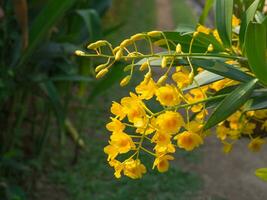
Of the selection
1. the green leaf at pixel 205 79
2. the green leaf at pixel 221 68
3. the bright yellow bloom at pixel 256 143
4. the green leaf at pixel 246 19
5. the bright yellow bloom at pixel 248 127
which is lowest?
the bright yellow bloom at pixel 256 143

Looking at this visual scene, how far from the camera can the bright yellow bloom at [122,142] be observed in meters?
0.65

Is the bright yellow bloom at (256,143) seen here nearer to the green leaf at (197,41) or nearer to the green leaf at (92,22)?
the green leaf at (197,41)

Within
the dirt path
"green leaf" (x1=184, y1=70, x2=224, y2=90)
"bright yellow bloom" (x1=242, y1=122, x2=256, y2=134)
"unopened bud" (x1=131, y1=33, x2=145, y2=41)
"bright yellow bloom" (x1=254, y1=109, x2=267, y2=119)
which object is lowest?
the dirt path

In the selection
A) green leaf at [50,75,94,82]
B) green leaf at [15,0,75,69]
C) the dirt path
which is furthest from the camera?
the dirt path

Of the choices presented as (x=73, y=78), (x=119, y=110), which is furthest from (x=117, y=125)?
(x=73, y=78)

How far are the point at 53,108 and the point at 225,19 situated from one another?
1329mm

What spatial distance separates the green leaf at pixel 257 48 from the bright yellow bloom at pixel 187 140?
11 cm

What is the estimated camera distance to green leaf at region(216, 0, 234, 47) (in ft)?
2.46

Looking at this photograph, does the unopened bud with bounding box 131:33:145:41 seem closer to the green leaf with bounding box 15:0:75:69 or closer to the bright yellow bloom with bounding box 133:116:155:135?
the bright yellow bloom with bounding box 133:116:155:135

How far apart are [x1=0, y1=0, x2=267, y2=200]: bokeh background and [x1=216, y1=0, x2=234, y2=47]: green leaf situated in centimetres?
95

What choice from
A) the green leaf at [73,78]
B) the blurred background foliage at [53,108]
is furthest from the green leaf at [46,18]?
the green leaf at [73,78]

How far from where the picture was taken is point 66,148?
2676mm

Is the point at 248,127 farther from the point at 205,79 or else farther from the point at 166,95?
the point at 166,95

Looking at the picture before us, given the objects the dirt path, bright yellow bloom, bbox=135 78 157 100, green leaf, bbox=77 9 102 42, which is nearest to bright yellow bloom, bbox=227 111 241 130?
bright yellow bloom, bbox=135 78 157 100
